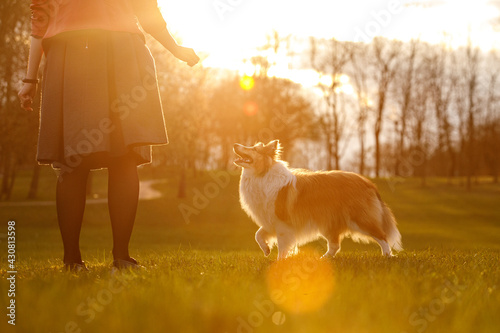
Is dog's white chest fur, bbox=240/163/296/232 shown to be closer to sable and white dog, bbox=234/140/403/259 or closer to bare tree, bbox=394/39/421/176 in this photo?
sable and white dog, bbox=234/140/403/259

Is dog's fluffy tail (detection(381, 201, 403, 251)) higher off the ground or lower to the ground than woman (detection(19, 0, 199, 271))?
lower

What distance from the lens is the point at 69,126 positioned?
3932 mm

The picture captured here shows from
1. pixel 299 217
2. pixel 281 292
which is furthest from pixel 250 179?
pixel 281 292

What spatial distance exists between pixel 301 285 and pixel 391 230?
154 inches

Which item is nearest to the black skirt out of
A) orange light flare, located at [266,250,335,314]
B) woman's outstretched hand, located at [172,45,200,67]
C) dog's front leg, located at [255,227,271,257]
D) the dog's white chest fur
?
woman's outstretched hand, located at [172,45,200,67]

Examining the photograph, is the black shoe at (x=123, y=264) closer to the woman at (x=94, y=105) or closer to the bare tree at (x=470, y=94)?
the woman at (x=94, y=105)

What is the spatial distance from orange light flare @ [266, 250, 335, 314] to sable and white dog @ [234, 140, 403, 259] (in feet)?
6.15

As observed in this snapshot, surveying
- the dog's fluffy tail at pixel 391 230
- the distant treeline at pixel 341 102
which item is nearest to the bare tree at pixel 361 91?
the distant treeline at pixel 341 102

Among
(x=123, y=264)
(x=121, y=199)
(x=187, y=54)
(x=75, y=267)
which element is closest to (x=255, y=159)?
(x=187, y=54)

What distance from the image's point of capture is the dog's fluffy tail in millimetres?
6872

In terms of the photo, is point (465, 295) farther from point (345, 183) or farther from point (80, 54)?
point (345, 183)

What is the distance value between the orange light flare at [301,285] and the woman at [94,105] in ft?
4.26

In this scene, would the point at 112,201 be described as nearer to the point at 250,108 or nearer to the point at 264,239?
the point at 264,239

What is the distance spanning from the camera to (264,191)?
6699 millimetres
